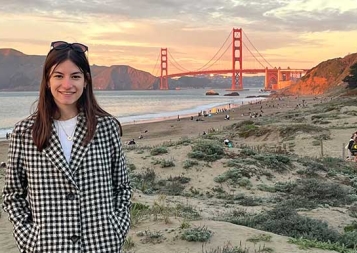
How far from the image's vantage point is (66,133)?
1.65m

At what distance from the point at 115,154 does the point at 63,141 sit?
22cm

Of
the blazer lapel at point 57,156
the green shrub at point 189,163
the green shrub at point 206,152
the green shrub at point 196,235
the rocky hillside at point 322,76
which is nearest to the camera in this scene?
the blazer lapel at point 57,156

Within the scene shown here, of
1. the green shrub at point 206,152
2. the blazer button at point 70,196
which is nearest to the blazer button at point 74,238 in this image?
the blazer button at point 70,196

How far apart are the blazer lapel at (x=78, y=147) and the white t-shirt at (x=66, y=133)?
16 millimetres

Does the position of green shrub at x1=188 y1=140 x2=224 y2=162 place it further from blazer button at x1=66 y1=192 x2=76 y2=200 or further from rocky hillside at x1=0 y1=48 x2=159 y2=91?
rocky hillside at x1=0 y1=48 x2=159 y2=91

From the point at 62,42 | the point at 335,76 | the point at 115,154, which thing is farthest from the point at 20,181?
the point at 335,76

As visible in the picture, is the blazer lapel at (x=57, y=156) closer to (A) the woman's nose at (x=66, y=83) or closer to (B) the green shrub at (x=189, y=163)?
(A) the woman's nose at (x=66, y=83)

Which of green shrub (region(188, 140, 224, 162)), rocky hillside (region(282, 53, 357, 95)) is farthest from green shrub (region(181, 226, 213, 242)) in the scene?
rocky hillside (region(282, 53, 357, 95))

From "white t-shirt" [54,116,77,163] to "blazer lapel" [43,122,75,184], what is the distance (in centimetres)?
3

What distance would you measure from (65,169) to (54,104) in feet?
0.90

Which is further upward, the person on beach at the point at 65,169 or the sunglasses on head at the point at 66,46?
the sunglasses on head at the point at 66,46

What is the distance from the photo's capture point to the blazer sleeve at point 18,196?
5.28ft

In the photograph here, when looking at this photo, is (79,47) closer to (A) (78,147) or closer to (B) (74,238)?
(A) (78,147)

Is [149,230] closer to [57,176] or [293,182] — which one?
[57,176]
